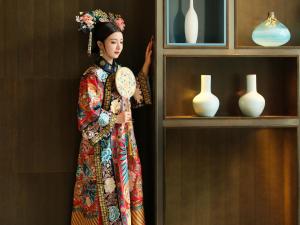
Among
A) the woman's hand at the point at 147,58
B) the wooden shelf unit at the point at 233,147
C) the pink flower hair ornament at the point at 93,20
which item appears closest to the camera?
the pink flower hair ornament at the point at 93,20

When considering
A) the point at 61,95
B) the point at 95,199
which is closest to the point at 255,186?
the point at 95,199

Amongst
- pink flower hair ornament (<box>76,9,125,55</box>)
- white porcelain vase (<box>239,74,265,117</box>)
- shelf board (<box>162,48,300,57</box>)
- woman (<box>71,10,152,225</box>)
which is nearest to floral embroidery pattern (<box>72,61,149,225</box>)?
woman (<box>71,10,152,225</box>)

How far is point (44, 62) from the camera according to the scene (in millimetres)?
3373

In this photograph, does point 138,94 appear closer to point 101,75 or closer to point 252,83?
point 101,75

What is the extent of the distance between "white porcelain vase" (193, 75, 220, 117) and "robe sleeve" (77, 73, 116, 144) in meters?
0.54

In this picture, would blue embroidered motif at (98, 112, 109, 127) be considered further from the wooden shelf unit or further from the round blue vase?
the round blue vase

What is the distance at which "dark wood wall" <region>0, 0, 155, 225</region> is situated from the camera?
3.37 meters

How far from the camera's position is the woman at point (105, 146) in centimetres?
→ 312

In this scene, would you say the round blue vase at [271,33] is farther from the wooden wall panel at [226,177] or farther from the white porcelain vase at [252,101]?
the wooden wall panel at [226,177]

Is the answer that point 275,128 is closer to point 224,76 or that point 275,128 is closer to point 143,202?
point 224,76

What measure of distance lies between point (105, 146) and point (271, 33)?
1.25 meters

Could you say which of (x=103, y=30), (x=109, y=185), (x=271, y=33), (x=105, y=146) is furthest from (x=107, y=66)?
(x=271, y=33)

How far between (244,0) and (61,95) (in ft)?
4.60

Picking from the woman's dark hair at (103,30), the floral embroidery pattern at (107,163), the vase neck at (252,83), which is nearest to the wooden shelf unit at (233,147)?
the vase neck at (252,83)
